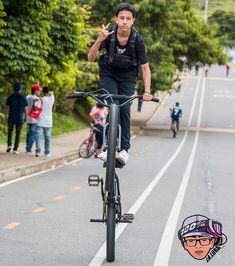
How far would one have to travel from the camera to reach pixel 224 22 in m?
51.6

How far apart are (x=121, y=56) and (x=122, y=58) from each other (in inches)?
1.0

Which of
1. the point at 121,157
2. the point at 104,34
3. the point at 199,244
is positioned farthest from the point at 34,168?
the point at 199,244

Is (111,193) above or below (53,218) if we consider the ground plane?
above

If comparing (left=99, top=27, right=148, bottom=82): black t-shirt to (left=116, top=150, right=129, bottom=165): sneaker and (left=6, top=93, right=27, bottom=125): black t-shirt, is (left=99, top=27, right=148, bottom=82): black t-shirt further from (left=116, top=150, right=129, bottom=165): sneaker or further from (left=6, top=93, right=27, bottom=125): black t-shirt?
(left=6, top=93, right=27, bottom=125): black t-shirt

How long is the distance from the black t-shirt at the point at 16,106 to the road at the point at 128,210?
195 cm

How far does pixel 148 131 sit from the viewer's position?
135 feet

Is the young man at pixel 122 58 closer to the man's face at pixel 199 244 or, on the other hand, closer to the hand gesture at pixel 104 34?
the hand gesture at pixel 104 34

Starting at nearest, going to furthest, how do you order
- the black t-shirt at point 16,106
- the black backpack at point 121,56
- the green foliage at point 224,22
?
the black backpack at point 121,56 → the black t-shirt at point 16,106 → the green foliage at point 224,22

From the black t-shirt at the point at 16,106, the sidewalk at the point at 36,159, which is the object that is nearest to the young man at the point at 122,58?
the sidewalk at the point at 36,159

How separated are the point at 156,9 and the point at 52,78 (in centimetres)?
1475

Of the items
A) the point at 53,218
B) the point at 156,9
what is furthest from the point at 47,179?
the point at 156,9

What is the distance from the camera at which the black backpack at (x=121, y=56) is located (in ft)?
22.6

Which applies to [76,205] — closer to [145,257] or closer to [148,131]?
[145,257]

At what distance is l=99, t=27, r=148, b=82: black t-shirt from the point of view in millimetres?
6965
